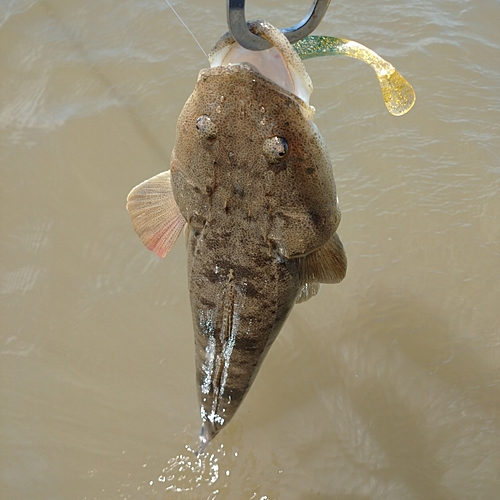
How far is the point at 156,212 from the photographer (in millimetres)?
2465

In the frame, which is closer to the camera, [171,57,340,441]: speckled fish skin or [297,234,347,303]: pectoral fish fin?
[171,57,340,441]: speckled fish skin

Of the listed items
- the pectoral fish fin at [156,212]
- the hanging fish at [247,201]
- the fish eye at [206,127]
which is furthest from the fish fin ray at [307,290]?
the fish eye at [206,127]

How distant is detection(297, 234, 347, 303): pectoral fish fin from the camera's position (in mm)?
2371

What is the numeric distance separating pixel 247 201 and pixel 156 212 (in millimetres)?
556

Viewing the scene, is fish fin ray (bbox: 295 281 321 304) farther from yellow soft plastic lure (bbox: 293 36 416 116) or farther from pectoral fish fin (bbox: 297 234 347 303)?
yellow soft plastic lure (bbox: 293 36 416 116)

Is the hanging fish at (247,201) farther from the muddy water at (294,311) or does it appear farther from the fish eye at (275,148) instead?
the muddy water at (294,311)

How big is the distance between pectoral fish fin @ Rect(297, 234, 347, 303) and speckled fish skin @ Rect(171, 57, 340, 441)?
3cm

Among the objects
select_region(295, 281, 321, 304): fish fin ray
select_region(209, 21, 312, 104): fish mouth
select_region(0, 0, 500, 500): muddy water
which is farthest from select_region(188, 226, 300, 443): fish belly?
select_region(0, 0, 500, 500): muddy water

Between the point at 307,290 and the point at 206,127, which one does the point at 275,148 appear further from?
the point at 307,290

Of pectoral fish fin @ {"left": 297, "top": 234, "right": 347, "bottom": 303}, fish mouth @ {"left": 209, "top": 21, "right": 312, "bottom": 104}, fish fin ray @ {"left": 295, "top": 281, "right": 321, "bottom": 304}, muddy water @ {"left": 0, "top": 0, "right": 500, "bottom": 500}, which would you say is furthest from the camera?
muddy water @ {"left": 0, "top": 0, "right": 500, "bottom": 500}

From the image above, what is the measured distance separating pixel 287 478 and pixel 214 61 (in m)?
2.70

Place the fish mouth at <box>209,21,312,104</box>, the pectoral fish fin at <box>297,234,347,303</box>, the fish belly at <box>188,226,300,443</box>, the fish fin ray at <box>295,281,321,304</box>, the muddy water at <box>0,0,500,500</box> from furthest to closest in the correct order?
1. the muddy water at <box>0,0,500,500</box>
2. the fish fin ray at <box>295,281,321,304</box>
3. the pectoral fish fin at <box>297,234,347,303</box>
4. the fish belly at <box>188,226,300,443</box>
5. the fish mouth at <box>209,21,312,104</box>

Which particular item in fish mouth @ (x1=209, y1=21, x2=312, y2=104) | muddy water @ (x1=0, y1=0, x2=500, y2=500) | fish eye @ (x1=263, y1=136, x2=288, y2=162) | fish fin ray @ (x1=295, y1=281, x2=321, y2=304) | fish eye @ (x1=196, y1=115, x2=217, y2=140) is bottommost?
muddy water @ (x1=0, y1=0, x2=500, y2=500)

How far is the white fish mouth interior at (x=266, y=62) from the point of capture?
6.20ft
